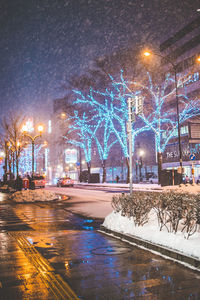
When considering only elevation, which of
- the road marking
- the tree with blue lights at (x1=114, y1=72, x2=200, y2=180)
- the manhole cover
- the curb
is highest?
the tree with blue lights at (x1=114, y1=72, x2=200, y2=180)

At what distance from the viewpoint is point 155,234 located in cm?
788

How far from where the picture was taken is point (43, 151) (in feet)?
403

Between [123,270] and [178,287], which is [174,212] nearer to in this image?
[123,270]

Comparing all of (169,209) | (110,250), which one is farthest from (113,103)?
(110,250)

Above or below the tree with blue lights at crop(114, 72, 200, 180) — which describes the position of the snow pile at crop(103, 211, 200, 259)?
below

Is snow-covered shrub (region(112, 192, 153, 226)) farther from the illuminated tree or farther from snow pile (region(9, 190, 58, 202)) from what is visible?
Result: the illuminated tree

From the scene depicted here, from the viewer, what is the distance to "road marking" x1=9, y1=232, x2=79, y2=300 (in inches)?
191

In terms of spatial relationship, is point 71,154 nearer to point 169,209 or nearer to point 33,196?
point 33,196

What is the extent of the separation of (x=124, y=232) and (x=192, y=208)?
2489 millimetres

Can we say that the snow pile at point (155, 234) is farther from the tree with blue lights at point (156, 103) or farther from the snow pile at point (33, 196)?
the tree with blue lights at point (156, 103)

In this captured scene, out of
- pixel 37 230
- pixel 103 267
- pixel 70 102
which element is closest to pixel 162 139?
pixel 70 102

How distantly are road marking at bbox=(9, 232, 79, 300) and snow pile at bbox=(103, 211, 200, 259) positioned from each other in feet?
8.56

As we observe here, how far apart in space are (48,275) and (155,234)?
3124 mm

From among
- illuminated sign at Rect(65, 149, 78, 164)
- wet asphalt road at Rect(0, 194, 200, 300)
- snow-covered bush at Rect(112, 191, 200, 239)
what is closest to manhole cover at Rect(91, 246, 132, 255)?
wet asphalt road at Rect(0, 194, 200, 300)
